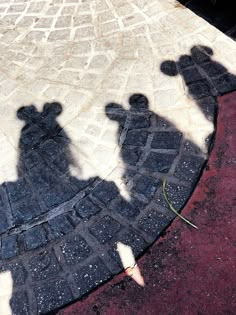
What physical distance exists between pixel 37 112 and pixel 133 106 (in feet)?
4.85

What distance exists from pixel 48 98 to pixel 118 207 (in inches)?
90.7

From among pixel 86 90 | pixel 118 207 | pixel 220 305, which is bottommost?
pixel 220 305

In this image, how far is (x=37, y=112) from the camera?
19.5 feet

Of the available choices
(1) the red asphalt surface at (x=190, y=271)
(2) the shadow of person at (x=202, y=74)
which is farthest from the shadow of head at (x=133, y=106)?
(1) the red asphalt surface at (x=190, y=271)

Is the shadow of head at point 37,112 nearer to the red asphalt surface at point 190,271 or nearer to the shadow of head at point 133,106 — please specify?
the shadow of head at point 133,106

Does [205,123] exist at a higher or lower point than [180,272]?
higher

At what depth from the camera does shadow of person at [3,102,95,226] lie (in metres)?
4.95

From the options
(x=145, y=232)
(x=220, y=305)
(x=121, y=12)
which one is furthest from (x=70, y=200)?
(x=121, y=12)

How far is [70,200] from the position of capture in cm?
492

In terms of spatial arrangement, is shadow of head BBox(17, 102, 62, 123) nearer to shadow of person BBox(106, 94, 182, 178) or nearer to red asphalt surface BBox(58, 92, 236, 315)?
shadow of person BBox(106, 94, 182, 178)

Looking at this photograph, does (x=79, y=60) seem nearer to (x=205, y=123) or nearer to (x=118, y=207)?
(x=205, y=123)

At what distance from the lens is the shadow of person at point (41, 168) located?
4.95 m

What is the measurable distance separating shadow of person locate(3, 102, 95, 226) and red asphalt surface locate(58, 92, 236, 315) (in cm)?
131

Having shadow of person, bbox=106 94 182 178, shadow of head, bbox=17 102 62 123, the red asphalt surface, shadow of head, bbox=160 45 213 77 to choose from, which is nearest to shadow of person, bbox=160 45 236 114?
shadow of head, bbox=160 45 213 77
